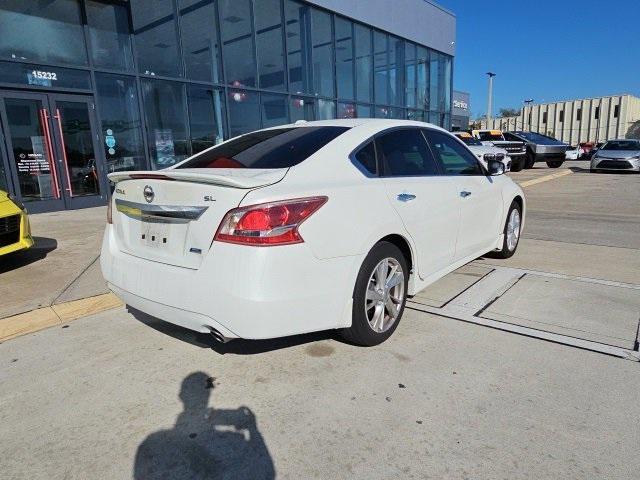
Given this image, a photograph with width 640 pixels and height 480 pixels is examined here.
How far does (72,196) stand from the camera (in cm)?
1007

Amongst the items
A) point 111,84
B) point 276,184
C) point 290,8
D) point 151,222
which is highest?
point 290,8

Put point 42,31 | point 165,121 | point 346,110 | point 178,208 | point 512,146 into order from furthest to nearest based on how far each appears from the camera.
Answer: point 512,146
point 346,110
point 165,121
point 42,31
point 178,208

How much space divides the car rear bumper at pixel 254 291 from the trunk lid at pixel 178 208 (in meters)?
0.10

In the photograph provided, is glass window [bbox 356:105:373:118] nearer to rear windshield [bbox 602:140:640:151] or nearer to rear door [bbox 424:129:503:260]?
rear windshield [bbox 602:140:640:151]

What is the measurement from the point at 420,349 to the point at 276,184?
1523 millimetres

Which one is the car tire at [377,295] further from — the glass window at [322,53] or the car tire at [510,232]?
the glass window at [322,53]

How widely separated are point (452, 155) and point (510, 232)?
1.55m

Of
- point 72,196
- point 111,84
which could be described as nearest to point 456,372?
point 72,196

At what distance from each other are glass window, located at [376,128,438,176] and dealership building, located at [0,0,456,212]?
28.5 ft

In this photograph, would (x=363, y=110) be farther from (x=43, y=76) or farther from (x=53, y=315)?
(x=53, y=315)

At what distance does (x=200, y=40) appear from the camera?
12234mm

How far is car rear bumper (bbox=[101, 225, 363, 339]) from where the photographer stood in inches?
96.1

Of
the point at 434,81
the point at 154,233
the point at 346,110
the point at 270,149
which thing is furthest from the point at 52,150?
the point at 434,81

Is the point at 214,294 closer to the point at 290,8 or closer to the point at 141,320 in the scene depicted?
the point at 141,320
